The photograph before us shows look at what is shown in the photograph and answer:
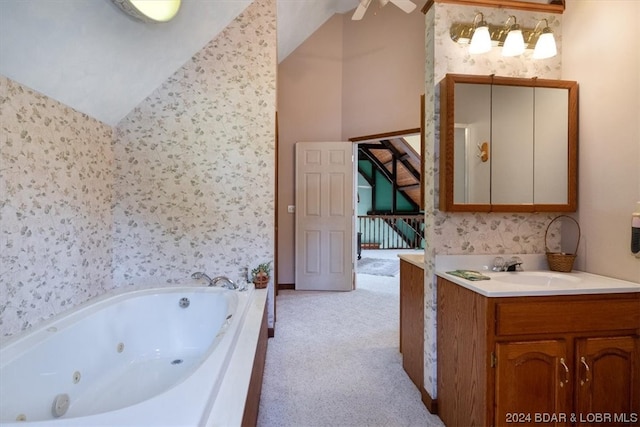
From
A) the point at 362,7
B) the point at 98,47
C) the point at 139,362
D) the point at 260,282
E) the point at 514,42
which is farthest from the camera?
the point at 362,7

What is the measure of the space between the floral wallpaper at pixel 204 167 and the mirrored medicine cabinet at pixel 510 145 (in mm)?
1512

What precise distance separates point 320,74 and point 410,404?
13.1 ft

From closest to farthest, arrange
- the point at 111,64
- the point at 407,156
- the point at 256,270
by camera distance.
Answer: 1. the point at 111,64
2. the point at 256,270
3. the point at 407,156

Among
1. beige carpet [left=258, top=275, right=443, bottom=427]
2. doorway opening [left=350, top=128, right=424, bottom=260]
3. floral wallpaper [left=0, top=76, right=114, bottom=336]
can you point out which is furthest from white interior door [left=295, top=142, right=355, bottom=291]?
doorway opening [left=350, top=128, right=424, bottom=260]

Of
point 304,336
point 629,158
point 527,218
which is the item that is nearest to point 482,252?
point 527,218

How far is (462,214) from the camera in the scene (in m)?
1.77

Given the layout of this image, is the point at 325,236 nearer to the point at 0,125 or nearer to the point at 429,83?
the point at 429,83

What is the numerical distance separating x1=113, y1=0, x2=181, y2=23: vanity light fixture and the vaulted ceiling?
0.06 meters

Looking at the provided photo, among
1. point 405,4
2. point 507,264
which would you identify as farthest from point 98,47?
point 507,264

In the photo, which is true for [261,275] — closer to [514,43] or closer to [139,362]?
[139,362]

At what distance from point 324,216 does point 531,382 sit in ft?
10.00

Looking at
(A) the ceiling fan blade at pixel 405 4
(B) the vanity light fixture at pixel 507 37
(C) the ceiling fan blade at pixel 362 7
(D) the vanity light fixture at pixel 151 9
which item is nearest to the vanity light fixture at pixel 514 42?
(B) the vanity light fixture at pixel 507 37

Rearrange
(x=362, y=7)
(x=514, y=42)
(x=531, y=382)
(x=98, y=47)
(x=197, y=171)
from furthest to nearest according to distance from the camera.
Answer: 1. (x=362, y=7)
2. (x=197, y=171)
3. (x=98, y=47)
4. (x=514, y=42)
5. (x=531, y=382)

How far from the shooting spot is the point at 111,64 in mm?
1976
